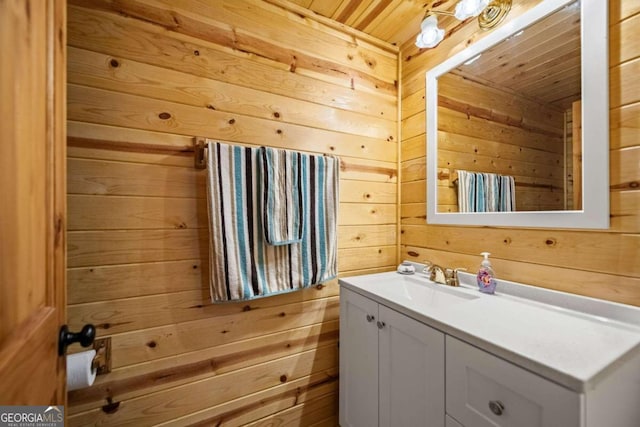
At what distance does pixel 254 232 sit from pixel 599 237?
1.21 metres

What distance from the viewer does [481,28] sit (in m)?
1.19

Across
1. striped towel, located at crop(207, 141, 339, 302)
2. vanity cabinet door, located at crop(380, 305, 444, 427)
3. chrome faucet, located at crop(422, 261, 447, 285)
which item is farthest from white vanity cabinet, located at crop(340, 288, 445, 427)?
chrome faucet, located at crop(422, 261, 447, 285)

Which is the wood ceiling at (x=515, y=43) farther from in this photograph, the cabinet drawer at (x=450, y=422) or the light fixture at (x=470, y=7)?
the cabinet drawer at (x=450, y=422)

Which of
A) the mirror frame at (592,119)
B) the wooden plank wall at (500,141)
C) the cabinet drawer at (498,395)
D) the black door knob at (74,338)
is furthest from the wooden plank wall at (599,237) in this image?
the black door knob at (74,338)

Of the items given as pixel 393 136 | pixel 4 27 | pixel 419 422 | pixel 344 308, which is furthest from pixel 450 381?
pixel 393 136

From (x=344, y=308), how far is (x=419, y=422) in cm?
51

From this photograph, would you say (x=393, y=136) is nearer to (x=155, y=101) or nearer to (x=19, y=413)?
(x=155, y=101)

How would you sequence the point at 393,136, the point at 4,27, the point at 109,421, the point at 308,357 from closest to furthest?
1. the point at 4,27
2. the point at 109,421
3. the point at 308,357
4. the point at 393,136

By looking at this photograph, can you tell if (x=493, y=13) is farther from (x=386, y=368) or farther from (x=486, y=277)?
(x=386, y=368)

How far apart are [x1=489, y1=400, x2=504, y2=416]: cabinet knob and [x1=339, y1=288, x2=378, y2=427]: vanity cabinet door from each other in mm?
454

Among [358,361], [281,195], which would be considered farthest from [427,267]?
[281,195]

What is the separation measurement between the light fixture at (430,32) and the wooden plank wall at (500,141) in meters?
0.18

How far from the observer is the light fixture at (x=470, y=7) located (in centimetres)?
112

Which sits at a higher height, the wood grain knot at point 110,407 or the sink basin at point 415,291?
the sink basin at point 415,291
